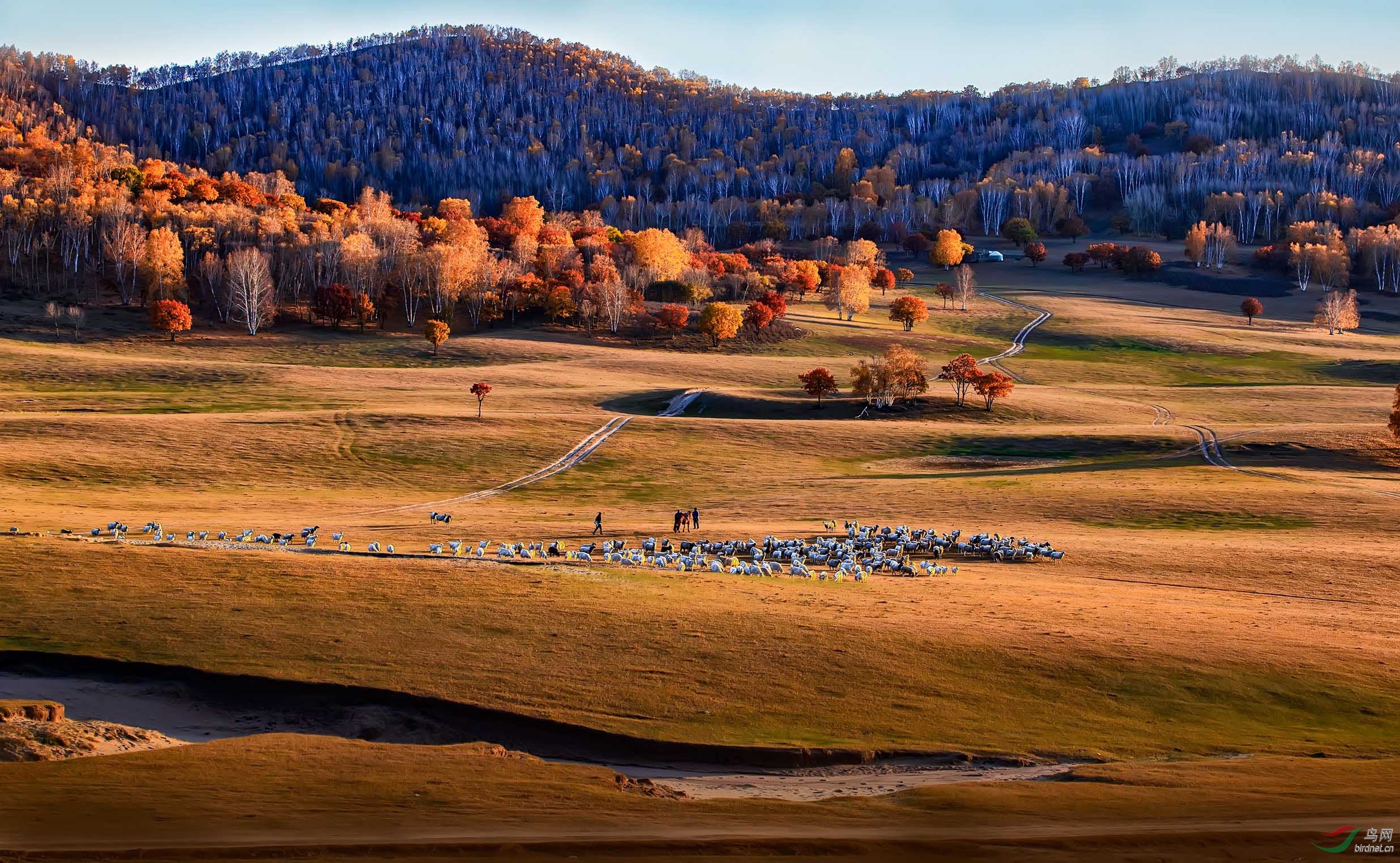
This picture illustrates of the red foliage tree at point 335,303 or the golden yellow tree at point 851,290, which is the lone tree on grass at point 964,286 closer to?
the golden yellow tree at point 851,290

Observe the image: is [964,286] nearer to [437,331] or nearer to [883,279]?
[883,279]

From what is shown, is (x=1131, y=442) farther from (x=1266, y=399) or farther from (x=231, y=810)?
(x=231, y=810)

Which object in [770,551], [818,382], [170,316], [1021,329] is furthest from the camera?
[1021,329]

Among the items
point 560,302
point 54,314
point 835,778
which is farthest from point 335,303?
point 835,778

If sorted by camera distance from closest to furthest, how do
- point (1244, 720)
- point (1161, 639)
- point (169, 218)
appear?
point (1244, 720), point (1161, 639), point (169, 218)

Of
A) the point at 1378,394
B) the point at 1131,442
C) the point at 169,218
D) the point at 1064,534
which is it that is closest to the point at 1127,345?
the point at 1378,394

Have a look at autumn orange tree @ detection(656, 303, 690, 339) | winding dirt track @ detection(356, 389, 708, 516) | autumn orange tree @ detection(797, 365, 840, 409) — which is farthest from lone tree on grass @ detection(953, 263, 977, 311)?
winding dirt track @ detection(356, 389, 708, 516)
